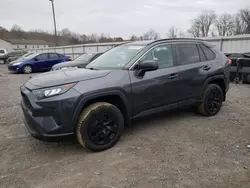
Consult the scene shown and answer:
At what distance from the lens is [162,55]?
4.29m

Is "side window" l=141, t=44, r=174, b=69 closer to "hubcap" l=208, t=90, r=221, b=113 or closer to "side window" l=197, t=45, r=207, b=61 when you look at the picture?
"side window" l=197, t=45, r=207, b=61

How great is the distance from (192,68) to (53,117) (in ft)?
9.21

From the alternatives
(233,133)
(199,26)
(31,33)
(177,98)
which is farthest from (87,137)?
(31,33)

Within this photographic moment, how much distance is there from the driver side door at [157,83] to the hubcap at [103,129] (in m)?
0.48

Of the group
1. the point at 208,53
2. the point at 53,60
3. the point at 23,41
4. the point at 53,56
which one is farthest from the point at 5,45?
the point at 208,53

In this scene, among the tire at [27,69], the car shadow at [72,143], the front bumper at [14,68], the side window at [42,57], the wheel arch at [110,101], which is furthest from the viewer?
the side window at [42,57]

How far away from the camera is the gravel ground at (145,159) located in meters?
2.80

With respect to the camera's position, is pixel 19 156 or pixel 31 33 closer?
pixel 19 156

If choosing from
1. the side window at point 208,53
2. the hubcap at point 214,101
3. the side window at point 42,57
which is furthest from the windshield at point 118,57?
the side window at point 42,57

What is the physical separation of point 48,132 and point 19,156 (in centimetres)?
74

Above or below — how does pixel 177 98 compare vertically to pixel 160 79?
below

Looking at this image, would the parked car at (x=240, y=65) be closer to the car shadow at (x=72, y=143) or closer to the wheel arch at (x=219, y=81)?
the wheel arch at (x=219, y=81)

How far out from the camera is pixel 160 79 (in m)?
4.04

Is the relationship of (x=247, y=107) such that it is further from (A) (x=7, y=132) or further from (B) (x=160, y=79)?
(A) (x=7, y=132)
